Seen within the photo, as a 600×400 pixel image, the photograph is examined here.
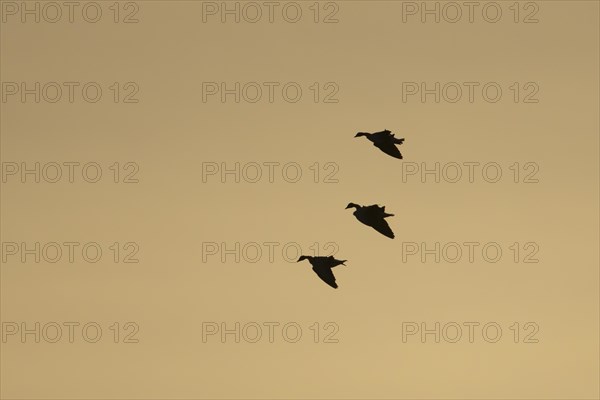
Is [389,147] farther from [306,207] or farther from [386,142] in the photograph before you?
[306,207]

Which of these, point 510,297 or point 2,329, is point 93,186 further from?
point 510,297

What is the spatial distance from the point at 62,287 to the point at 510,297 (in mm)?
1221

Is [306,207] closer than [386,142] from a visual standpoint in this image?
No

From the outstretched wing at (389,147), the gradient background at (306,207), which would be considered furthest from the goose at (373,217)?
the gradient background at (306,207)

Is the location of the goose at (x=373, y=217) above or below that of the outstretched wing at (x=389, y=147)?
below

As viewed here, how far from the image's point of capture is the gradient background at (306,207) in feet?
8.70

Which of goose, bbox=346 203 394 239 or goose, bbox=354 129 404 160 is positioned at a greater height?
goose, bbox=354 129 404 160

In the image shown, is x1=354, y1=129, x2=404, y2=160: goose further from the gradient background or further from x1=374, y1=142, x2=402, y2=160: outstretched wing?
the gradient background

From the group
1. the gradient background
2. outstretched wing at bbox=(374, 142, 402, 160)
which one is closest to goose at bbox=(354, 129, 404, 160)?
outstretched wing at bbox=(374, 142, 402, 160)

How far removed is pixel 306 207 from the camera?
2.67 metres

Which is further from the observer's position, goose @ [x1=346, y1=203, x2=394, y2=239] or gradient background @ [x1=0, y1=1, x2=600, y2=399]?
gradient background @ [x1=0, y1=1, x2=600, y2=399]

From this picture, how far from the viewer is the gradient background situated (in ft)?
8.70

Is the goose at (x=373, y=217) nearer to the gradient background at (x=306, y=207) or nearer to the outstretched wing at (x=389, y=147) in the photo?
the outstretched wing at (x=389, y=147)

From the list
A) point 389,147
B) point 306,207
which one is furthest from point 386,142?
point 306,207
